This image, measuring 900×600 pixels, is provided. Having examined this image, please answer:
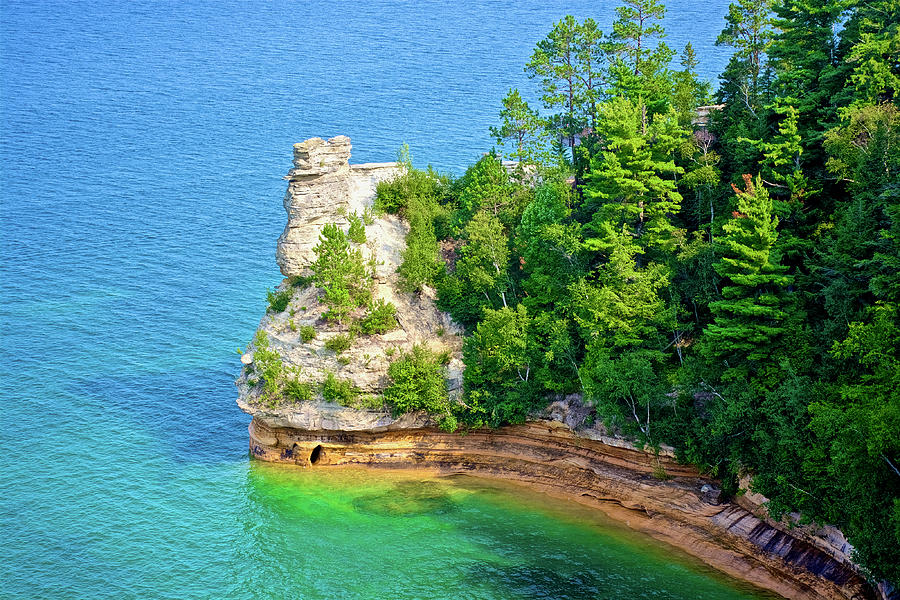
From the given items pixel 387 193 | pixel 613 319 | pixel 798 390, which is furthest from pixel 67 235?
pixel 798 390

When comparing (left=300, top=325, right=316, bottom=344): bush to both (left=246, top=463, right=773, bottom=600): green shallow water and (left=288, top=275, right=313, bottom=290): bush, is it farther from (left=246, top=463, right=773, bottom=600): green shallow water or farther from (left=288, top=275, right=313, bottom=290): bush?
(left=246, top=463, right=773, bottom=600): green shallow water

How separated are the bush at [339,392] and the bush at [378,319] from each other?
4.27 m

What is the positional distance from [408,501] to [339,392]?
29.1ft

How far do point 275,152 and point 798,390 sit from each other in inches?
3269

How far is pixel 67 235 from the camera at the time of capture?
104 m

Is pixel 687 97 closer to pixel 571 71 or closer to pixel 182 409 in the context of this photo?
pixel 571 71

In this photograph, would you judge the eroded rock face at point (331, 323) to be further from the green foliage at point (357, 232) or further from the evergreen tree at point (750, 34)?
the evergreen tree at point (750, 34)

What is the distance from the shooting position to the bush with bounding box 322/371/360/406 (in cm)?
A: 6694

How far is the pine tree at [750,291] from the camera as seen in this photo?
179ft

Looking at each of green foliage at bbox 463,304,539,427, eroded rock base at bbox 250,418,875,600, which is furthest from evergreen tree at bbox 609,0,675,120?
eroded rock base at bbox 250,418,875,600

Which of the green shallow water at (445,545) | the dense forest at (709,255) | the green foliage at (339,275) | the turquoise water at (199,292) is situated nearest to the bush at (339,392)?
the dense forest at (709,255)

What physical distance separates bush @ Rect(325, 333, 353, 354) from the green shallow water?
8603mm

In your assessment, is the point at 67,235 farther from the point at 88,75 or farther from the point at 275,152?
the point at 88,75

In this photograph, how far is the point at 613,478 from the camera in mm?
62594
